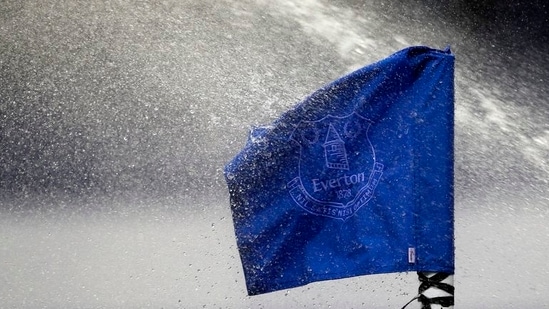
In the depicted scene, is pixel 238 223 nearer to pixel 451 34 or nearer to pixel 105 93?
pixel 105 93

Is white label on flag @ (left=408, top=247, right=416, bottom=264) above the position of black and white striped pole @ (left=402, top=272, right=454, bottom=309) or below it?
above

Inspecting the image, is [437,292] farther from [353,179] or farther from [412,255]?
[353,179]

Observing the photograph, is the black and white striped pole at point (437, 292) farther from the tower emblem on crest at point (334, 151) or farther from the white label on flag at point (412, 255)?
the tower emblem on crest at point (334, 151)

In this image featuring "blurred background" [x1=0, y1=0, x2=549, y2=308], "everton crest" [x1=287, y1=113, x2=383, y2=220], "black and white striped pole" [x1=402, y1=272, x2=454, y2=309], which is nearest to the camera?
"black and white striped pole" [x1=402, y1=272, x2=454, y2=309]

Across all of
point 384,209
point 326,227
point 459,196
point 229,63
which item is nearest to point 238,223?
point 326,227

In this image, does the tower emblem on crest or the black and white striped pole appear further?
the tower emblem on crest

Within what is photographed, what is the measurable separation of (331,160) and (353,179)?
99 mm

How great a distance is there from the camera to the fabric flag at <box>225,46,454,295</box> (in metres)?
2.75

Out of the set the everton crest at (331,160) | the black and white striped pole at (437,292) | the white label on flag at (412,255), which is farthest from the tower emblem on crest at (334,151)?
the black and white striped pole at (437,292)

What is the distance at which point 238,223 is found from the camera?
282cm

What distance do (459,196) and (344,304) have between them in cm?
A: 193

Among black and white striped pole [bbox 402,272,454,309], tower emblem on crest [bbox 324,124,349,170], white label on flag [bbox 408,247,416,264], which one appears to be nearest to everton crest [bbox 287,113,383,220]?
tower emblem on crest [bbox 324,124,349,170]

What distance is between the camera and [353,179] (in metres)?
2.84

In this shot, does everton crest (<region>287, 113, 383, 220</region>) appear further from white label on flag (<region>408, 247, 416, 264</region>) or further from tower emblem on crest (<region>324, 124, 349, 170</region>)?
white label on flag (<region>408, 247, 416, 264</region>)
